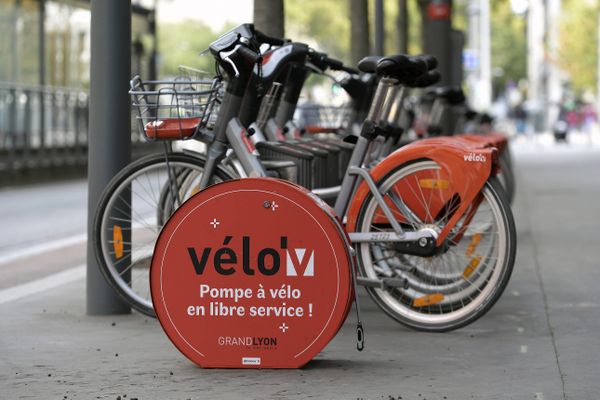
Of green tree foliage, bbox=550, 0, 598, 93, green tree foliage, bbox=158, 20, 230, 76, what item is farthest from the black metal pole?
green tree foliage, bbox=158, 20, 230, 76

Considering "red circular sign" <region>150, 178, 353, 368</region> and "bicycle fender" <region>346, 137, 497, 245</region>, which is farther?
"bicycle fender" <region>346, 137, 497, 245</region>

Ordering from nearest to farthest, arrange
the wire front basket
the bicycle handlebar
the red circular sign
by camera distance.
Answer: the red circular sign → the wire front basket → the bicycle handlebar

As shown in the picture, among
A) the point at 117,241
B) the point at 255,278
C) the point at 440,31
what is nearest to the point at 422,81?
the point at 117,241

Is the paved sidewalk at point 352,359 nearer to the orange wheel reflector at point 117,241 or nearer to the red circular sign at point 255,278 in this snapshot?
the red circular sign at point 255,278

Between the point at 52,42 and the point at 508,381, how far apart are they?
18.9 meters

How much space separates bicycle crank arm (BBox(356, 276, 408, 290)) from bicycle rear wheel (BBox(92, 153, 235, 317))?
79cm

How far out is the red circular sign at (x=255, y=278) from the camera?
5430 millimetres

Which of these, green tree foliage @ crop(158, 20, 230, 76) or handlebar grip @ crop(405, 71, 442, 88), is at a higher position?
green tree foliage @ crop(158, 20, 230, 76)

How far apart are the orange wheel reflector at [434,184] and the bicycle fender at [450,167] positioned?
0.09 feet

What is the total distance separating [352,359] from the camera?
Answer: 5.75 m

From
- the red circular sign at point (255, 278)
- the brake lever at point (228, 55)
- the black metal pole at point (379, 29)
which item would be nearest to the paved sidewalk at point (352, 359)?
the red circular sign at point (255, 278)

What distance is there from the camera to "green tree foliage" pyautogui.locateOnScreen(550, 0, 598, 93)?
76062mm

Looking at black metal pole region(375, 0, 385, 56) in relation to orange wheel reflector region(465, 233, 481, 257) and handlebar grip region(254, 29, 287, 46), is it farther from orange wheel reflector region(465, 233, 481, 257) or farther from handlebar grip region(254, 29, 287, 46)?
orange wheel reflector region(465, 233, 481, 257)

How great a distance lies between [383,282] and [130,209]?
134 cm
